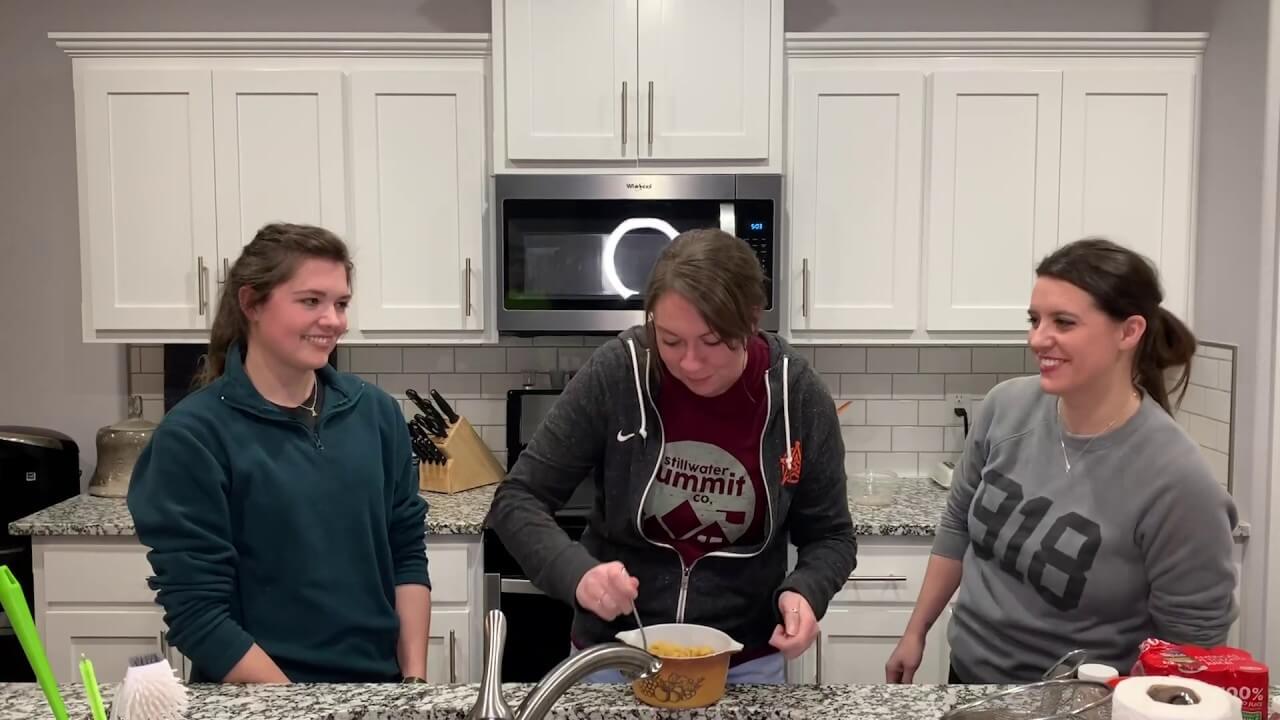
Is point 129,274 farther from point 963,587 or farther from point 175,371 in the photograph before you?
point 963,587

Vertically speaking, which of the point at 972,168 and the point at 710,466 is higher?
the point at 972,168

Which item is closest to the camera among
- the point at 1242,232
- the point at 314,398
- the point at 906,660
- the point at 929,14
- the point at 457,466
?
the point at 314,398

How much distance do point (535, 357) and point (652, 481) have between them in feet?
5.72

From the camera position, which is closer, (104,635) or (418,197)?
(104,635)

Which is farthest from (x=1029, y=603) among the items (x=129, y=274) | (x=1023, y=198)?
(x=129, y=274)

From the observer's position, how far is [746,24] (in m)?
2.63

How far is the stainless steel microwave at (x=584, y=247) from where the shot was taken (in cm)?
269

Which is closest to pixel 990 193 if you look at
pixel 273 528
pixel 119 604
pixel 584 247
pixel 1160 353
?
pixel 584 247

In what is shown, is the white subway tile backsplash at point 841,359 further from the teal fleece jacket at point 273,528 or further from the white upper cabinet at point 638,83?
the teal fleece jacket at point 273,528

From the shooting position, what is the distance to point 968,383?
317 centimetres

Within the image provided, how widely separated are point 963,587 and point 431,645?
5.11 feet

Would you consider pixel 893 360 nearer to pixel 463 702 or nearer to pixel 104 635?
pixel 463 702

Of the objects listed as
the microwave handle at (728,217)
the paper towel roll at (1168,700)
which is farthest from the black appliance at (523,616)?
the paper towel roll at (1168,700)

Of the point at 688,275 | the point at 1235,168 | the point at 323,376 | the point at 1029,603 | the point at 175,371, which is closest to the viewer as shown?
the point at 688,275
